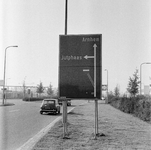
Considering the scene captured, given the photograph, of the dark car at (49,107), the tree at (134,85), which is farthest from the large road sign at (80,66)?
the tree at (134,85)

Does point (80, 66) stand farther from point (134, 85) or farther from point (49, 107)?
point (134, 85)

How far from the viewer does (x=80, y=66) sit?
9.30 meters

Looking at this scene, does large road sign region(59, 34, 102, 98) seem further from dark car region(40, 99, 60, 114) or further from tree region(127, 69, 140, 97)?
tree region(127, 69, 140, 97)

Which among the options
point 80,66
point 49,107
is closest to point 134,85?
point 49,107

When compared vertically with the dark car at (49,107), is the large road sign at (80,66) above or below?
above

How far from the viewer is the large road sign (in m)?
9.21

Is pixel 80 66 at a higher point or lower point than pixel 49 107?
higher

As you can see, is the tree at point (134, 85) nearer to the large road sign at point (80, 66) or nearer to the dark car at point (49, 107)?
the dark car at point (49, 107)

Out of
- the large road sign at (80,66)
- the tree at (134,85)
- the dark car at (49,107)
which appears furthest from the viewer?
the tree at (134,85)

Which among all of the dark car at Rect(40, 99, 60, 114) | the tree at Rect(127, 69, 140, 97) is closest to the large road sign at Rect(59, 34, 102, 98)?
the dark car at Rect(40, 99, 60, 114)

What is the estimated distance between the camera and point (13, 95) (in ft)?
301

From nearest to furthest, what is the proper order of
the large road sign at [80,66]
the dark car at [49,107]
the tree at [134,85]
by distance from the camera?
1. the large road sign at [80,66]
2. the dark car at [49,107]
3. the tree at [134,85]

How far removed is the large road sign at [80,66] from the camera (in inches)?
363

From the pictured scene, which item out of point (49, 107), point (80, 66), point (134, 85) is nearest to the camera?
point (80, 66)
